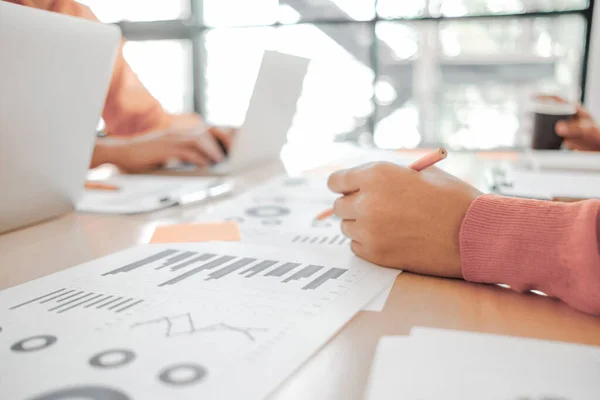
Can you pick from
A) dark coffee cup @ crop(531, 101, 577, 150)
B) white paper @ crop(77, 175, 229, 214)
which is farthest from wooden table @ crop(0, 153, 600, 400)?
dark coffee cup @ crop(531, 101, 577, 150)

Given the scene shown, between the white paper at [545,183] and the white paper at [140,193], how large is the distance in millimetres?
583

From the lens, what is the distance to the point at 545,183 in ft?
3.29

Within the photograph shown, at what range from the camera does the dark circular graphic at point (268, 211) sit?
87cm

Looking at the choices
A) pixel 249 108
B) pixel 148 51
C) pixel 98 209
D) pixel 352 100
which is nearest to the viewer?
pixel 98 209

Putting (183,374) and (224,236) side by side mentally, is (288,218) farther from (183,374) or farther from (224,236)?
(183,374)

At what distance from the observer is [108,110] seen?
5.05 feet

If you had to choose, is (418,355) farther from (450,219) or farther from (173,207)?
(173,207)

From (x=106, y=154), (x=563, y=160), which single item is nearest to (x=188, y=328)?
(x=106, y=154)

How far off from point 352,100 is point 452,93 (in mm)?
1079

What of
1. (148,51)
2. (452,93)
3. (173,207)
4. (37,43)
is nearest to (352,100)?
(452,93)

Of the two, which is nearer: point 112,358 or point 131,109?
point 112,358

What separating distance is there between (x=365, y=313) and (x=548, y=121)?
1.10 meters

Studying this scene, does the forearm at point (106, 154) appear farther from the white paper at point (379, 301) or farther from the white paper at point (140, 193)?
the white paper at point (379, 301)

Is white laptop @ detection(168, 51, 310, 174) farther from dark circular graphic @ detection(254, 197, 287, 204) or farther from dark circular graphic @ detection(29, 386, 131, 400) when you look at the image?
dark circular graphic @ detection(29, 386, 131, 400)
